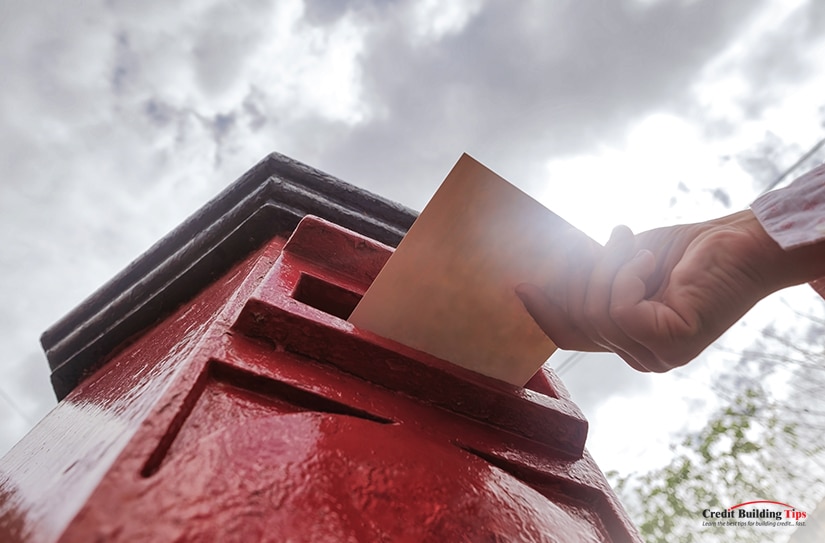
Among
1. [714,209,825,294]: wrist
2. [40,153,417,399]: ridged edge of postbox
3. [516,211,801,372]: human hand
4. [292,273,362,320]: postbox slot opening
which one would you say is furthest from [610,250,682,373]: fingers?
[40,153,417,399]: ridged edge of postbox

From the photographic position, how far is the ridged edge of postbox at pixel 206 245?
1293 millimetres

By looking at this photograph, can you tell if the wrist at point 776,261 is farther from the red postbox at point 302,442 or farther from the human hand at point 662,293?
the red postbox at point 302,442

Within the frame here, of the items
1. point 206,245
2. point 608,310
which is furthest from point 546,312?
point 206,245

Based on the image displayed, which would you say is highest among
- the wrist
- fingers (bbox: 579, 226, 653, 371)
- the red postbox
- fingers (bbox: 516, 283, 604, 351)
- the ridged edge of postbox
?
the wrist

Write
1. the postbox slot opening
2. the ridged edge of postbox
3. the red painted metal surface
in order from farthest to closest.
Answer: the ridged edge of postbox, the postbox slot opening, the red painted metal surface

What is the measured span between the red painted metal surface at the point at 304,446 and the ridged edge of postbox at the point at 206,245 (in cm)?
30

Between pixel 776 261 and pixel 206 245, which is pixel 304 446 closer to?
pixel 776 261

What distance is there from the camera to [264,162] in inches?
57.4

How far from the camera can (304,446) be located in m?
0.55

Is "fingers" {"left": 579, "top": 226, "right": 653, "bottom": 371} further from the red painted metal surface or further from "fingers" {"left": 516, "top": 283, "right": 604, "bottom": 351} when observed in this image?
the red painted metal surface

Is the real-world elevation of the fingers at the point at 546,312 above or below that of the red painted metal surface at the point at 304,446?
above

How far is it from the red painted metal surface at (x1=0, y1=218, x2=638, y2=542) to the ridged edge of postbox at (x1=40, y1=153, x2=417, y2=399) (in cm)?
30

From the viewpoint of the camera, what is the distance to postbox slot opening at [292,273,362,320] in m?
0.93

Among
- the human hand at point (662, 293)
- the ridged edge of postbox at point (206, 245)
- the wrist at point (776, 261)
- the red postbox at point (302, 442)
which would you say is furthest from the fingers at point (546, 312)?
the ridged edge of postbox at point (206, 245)
